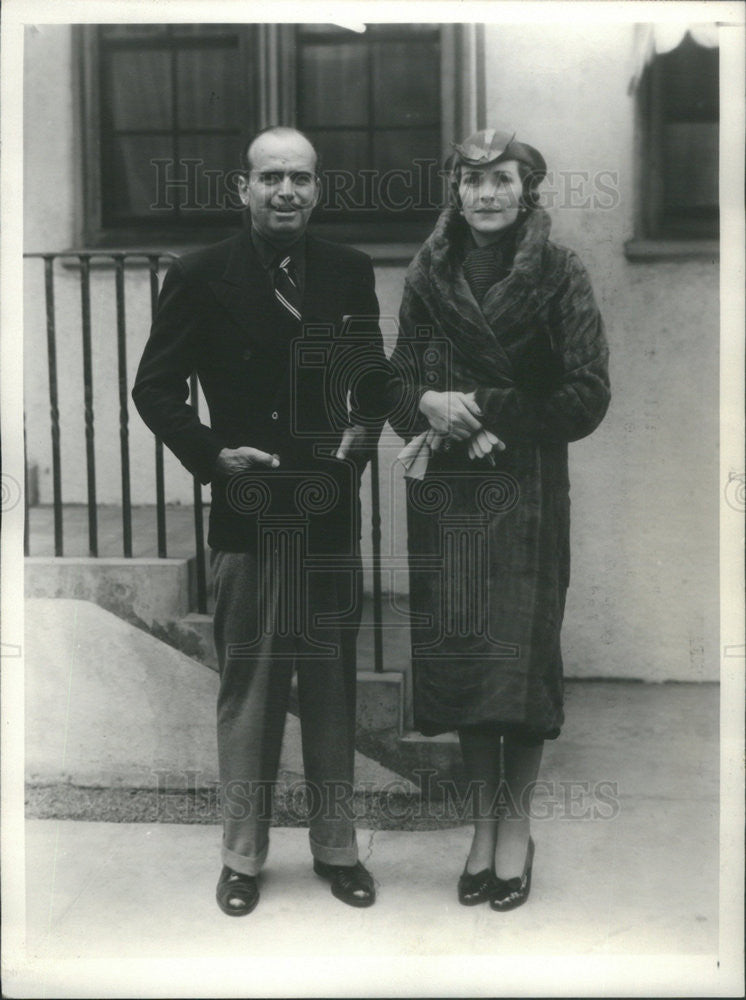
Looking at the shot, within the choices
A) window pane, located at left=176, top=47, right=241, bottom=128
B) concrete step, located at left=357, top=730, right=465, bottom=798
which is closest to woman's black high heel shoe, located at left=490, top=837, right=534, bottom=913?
concrete step, located at left=357, top=730, right=465, bottom=798

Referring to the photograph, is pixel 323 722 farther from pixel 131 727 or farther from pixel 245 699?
pixel 131 727

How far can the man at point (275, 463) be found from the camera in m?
3.74

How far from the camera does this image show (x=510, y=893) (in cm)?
384

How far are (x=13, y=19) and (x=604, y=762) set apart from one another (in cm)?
328

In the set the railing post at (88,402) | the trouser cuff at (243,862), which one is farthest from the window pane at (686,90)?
the trouser cuff at (243,862)

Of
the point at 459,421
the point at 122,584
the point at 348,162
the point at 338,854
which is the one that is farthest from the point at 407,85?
the point at 338,854

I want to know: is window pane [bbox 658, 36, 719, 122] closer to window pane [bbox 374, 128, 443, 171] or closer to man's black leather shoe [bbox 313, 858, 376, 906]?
window pane [bbox 374, 128, 443, 171]

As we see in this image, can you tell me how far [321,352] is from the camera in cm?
379

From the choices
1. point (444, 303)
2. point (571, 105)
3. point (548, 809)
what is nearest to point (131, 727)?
point (548, 809)

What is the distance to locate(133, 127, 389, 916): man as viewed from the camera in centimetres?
374

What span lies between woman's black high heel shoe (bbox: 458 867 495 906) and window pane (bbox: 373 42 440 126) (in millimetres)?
3107

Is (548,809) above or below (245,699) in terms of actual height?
below

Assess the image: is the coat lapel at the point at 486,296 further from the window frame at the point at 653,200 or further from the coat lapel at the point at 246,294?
the window frame at the point at 653,200

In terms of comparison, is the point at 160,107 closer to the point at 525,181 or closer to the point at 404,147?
the point at 404,147
